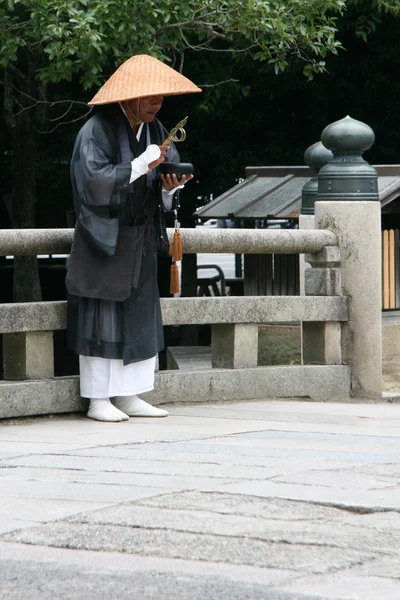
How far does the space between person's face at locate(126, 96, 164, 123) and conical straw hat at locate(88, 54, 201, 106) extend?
68 mm

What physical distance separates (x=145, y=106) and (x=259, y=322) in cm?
176

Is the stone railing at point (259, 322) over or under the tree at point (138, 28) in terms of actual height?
under

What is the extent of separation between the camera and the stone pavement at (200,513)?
10.6 feet

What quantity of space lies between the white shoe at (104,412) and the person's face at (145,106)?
1505mm

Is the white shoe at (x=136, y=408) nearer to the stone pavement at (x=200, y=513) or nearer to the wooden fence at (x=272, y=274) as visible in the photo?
the stone pavement at (x=200, y=513)

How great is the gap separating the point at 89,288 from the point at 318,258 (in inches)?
81.2

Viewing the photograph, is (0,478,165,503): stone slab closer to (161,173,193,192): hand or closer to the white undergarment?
the white undergarment

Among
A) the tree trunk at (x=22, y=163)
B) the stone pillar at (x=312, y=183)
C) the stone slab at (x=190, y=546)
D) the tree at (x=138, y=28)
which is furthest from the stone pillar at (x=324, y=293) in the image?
the tree trunk at (x=22, y=163)

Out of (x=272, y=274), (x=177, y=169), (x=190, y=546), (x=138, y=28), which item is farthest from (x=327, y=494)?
(x=138, y=28)

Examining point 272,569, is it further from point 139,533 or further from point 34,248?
point 34,248

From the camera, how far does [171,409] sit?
697 centimetres

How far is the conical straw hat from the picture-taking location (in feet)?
20.6

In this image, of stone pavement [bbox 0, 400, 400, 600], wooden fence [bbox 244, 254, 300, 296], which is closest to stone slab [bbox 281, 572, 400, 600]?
stone pavement [bbox 0, 400, 400, 600]

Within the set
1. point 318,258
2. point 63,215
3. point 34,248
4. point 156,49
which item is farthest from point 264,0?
point 63,215
